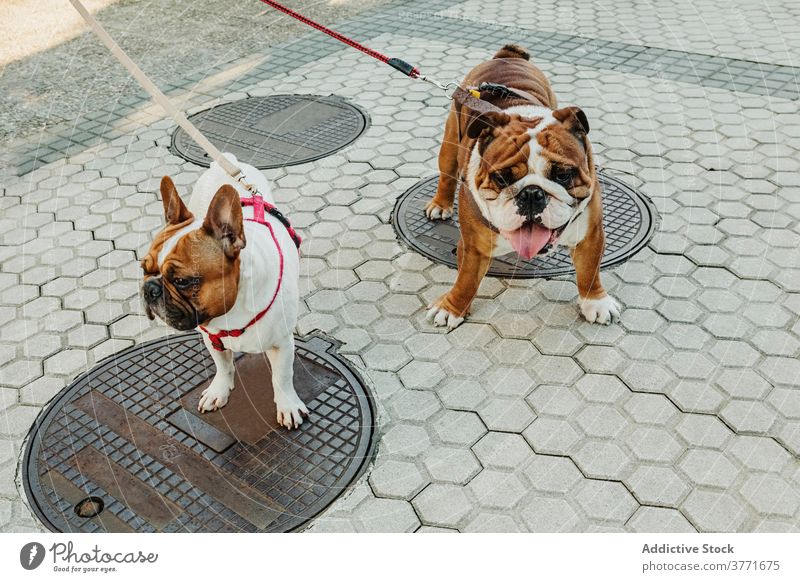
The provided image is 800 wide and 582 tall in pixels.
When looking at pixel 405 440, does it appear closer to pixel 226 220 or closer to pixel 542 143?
pixel 226 220

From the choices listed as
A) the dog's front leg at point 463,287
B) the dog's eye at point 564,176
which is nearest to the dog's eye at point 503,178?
the dog's eye at point 564,176

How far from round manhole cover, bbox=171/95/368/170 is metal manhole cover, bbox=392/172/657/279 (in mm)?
1299

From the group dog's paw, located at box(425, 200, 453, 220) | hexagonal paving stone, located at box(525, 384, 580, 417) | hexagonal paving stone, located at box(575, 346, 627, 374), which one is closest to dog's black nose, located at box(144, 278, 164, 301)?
hexagonal paving stone, located at box(525, 384, 580, 417)

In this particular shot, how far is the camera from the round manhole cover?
274 inches

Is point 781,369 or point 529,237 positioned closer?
point 529,237

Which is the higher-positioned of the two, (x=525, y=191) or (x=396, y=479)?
(x=525, y=191)

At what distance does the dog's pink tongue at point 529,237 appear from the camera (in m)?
4.05

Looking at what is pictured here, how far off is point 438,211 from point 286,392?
91.8 inches

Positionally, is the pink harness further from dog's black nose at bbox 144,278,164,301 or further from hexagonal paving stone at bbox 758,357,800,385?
hexagonal paving stone at bbox 758,357,800,385

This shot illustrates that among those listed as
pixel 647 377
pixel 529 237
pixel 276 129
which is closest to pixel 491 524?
pixel 647 377

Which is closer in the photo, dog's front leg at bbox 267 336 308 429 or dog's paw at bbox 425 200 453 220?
dog's front leg at bbox 267 336 308 429

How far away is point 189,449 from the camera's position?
4.00m
